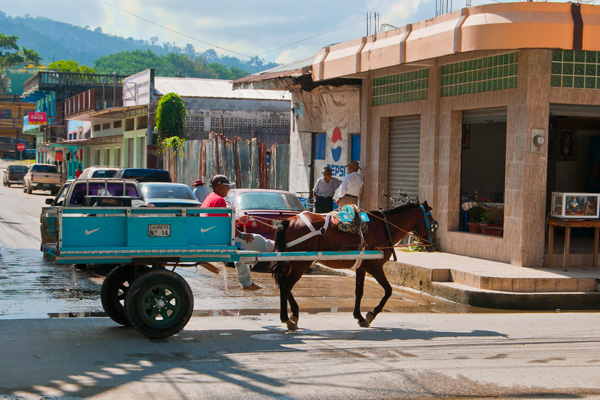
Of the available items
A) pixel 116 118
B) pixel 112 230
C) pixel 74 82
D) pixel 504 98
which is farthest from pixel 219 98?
pixel 74 82

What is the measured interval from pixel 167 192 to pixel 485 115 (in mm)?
7611

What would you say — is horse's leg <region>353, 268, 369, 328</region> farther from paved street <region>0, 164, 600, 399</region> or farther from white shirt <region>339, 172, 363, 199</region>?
white shirt <region>339, 172, 363, 199</region>

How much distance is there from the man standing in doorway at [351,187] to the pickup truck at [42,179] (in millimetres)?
30646

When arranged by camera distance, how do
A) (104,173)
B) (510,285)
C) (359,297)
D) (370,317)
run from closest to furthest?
1. (370,317)
2. (359,297)
3. (510,285)
4. (104,173)

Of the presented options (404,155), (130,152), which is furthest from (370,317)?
(130,152)

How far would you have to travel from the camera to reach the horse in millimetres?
9375

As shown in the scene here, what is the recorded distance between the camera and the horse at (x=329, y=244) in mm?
9375

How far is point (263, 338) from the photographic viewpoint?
8.65m

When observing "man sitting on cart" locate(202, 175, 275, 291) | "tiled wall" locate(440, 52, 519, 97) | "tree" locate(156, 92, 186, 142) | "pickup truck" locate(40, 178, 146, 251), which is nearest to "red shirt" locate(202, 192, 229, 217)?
"man sitting on cart" locate(202, 175, 275, 291)

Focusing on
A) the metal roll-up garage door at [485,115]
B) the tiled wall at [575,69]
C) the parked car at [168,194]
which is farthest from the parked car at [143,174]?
the tiled wall at [575,69]

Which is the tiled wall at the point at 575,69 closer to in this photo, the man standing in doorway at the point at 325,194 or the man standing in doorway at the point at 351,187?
the man standing in doorway at the point at 351,187

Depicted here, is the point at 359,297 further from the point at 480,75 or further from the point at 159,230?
the point at 480,75

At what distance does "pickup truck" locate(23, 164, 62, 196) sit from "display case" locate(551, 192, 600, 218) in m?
36.2

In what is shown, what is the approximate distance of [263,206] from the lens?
15.7m
